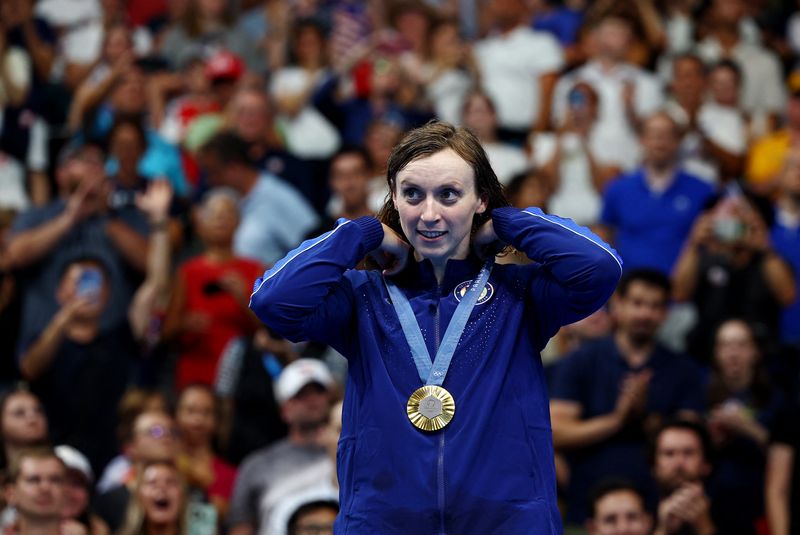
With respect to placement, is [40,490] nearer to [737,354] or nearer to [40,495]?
[40,495]

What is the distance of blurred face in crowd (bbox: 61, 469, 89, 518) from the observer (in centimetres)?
748

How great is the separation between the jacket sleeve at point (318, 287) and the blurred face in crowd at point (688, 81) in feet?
25.2

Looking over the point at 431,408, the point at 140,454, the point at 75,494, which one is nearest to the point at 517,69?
the point at 140,454

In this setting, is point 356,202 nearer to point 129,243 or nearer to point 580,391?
point 129,243

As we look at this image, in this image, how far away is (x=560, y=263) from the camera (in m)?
4.02

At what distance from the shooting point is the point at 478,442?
3947 millimetres

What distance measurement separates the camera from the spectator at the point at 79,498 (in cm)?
748

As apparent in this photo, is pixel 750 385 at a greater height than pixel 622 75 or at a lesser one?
lesser

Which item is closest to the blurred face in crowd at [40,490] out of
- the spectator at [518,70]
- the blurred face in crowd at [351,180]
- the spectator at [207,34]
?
the blurred face in crowd at [351,180]

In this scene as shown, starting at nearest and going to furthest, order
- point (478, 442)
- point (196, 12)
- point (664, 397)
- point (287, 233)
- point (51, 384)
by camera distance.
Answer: point (478, 442), point (664, 397), point (51, 384), point (287, 233), point (196, 12)

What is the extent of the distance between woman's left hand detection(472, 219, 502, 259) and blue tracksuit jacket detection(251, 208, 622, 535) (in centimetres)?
4

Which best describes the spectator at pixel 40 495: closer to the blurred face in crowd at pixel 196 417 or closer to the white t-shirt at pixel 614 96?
the blurred face in crowd at pixel 196 417

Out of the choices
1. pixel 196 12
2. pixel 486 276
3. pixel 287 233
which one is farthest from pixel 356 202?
pixel 486 276

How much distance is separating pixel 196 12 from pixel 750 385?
270 inches
